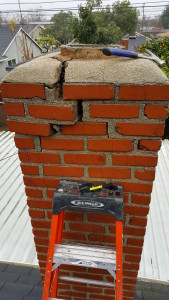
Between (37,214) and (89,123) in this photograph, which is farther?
(37,214)

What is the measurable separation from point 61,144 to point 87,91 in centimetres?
32

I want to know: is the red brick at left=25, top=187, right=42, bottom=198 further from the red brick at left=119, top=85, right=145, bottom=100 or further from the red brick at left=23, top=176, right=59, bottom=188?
the red brick at left=119, top=85, right=145, bottom=100

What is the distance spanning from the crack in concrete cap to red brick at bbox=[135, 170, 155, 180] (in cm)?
48

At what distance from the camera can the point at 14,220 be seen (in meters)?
3.08

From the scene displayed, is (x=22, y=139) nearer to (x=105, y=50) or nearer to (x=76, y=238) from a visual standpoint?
(x=105, y=50)

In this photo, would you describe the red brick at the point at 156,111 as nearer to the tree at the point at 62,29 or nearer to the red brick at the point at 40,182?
the red brick at the point at 40,182

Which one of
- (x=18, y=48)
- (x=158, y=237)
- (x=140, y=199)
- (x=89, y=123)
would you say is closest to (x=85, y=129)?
(x=89, y=123)

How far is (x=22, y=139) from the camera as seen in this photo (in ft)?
3.98

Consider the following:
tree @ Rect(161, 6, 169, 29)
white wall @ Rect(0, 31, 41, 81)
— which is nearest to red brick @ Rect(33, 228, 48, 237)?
white wall @ Rect(0, 31, 41, 81)

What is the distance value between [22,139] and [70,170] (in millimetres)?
314

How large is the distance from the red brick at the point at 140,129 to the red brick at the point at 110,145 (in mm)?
58

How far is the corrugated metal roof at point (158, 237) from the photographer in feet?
7.63

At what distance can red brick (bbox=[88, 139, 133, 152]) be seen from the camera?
1157mm

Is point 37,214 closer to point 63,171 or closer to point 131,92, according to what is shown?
point 63,171
